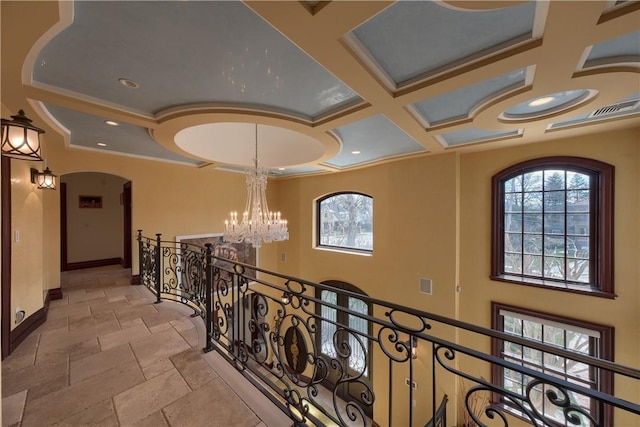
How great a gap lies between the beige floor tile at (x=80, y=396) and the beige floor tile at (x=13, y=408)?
0.04 meters

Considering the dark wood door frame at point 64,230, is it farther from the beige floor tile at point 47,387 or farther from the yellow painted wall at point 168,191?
the beige floor tile at point 47,387

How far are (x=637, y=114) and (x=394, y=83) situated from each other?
2996 mm

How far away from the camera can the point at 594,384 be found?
356cm

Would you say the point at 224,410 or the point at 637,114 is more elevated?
the point at 637,114

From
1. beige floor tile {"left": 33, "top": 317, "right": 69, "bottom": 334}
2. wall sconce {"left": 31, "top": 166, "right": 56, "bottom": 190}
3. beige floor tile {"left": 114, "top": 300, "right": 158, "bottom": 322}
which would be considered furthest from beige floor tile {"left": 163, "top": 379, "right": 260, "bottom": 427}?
wall sconce {"left": 31, "top": 166, "right": 56, "bottom": 190}

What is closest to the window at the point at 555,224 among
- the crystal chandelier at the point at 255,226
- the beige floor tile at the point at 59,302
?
the crystal chandelier at the point at 255,226

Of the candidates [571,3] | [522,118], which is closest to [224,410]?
[571,3]

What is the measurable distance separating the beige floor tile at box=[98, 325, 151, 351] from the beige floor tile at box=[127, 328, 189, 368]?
122mm

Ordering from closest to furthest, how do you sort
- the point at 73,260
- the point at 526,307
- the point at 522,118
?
the point at 522,118 < the point at 526,307 < the point at 73,260

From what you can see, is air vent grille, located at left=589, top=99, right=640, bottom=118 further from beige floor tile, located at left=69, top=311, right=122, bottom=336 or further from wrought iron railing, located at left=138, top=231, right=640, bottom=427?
beige floor tile, located at left=69, top=311, right=122, bottom=336

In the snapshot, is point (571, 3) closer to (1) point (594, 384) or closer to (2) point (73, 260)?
(1) point (594, 384)

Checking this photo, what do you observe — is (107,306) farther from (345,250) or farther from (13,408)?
(345,250)

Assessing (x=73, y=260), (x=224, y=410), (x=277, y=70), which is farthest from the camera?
(x=73, y=260)

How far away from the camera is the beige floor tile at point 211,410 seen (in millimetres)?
1862
